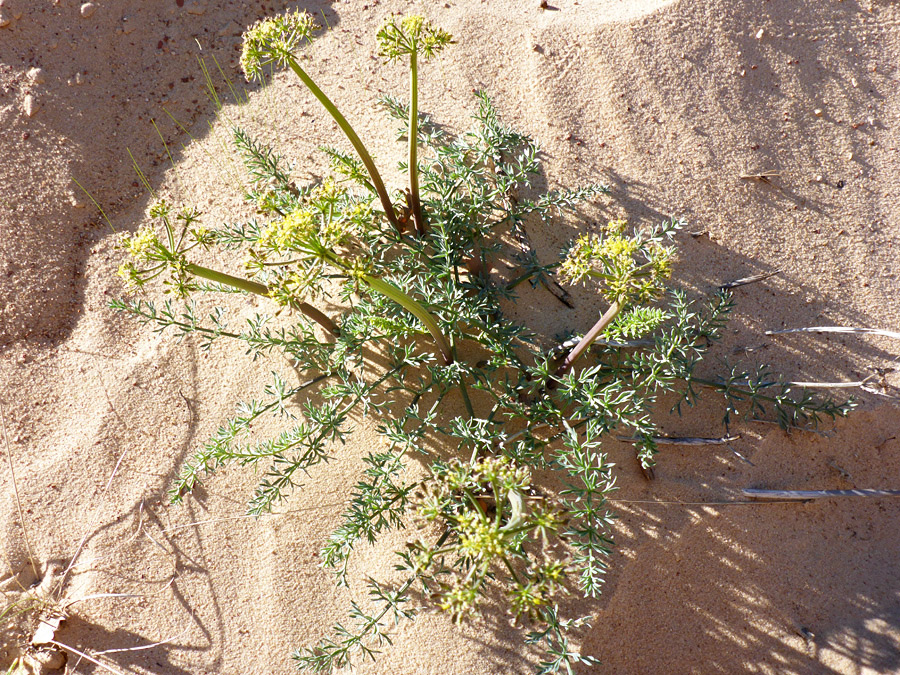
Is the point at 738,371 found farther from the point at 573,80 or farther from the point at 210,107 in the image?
the point at 210,107

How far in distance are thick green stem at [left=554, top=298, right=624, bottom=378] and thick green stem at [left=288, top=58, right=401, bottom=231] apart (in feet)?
3.80

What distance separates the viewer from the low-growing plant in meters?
2.96

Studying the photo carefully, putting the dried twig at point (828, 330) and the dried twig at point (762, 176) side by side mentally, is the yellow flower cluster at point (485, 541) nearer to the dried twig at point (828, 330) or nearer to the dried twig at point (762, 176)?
the dried twig at point (828, 330)

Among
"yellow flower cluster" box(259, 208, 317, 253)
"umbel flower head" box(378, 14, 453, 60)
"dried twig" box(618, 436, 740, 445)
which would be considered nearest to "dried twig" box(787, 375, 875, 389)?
"dried twig" box(618, 436, 740, 445)

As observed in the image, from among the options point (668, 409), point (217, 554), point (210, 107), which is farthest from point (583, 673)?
point (210, 107)

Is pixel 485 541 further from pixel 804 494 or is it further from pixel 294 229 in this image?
pixel 804 494

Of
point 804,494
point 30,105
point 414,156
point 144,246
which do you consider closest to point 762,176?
point 804,494

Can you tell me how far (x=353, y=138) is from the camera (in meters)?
2.91

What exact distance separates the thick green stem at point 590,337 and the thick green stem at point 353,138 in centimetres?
116

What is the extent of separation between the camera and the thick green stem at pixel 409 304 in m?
2.21

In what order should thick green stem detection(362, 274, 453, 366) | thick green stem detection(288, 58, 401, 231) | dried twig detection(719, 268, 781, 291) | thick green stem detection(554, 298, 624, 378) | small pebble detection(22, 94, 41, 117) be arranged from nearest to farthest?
1. thick green stem detection(362, 274, 453, 366)
2. thick green stem detection(554, 298, 624, 378)
3. thick green stem detection(288, 58, 401, 231)
4. dried twig detection(719, 268, 781, 291)
5. small pebble detection(22, 94, 41, 117)

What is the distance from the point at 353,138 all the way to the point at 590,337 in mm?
1430

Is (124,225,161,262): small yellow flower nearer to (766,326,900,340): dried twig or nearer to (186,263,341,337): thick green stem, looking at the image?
(186,263,341,337): thick green stem

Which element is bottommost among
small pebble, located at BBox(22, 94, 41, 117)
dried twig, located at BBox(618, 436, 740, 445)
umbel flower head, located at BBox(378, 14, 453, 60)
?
dried twig, located at BBox(618, 436, 740, 445)
